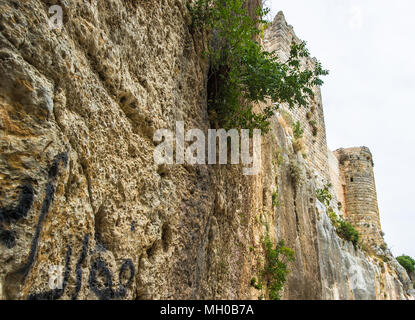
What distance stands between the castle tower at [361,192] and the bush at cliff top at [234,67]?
683 inches

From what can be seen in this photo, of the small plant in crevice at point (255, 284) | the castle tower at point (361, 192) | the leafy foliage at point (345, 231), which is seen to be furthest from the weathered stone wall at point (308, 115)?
the small plant in crevice at point (255, 284)

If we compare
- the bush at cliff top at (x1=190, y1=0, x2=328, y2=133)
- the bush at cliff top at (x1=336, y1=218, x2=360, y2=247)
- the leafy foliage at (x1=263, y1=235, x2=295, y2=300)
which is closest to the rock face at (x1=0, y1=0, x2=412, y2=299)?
the bush at cliff top at (x1=190, y1=0, x2=328, y2=133)

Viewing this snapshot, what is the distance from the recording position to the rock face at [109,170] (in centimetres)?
181

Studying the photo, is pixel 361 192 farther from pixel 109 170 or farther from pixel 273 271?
pixel 109 170

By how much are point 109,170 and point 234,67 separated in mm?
2543

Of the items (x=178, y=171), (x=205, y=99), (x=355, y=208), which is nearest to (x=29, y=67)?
(x=178, y=171)

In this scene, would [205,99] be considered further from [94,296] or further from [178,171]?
[94,296]

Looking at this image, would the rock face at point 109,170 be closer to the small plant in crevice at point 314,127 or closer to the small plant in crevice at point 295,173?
the small plant in crevice at point 295,173

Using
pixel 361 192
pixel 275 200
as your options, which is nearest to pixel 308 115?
pixel 361 192

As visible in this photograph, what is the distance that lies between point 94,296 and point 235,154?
128 inches

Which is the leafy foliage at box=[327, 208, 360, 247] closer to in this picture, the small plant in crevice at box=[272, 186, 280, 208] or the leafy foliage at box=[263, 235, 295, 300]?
the small plant in crevice at box=[272, 186, 280, 208]

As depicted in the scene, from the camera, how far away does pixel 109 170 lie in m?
2.56

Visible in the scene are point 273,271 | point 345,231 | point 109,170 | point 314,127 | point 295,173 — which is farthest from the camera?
point 314,127

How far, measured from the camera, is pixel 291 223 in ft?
26.5
